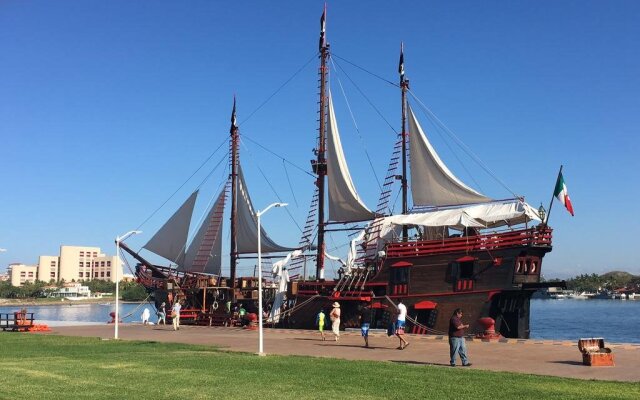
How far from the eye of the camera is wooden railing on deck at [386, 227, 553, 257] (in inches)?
1240

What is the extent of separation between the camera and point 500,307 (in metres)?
31.1

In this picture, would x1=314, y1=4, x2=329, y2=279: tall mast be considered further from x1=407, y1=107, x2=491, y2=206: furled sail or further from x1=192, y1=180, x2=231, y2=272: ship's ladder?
x1=192, y1=180, x2=231, y2=272: ship's ladder

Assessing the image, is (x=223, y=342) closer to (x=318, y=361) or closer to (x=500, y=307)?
(x=318, y=361)

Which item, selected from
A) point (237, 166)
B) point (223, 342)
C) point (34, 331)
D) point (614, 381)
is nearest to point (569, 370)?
point (614, 381)

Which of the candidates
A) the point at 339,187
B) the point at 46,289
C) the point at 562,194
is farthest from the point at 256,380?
the point at 46,289

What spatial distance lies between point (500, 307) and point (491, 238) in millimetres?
3427

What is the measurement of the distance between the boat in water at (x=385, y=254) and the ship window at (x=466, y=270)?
0.05 m

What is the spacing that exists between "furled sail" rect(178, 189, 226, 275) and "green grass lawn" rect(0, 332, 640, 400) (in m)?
31.3

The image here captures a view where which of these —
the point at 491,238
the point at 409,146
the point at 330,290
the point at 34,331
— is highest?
the point at 409,146

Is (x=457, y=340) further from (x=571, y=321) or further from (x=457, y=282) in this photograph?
(x=571, y=321)

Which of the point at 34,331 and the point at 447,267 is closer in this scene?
the point at 447,267

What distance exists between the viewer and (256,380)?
1493 centimetres

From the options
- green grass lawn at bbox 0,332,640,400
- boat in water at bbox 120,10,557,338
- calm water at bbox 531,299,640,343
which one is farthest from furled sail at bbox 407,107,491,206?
green grass lawn at bbox 0,332,640,400

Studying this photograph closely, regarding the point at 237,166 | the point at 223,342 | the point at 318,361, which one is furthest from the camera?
the point at 237,166
